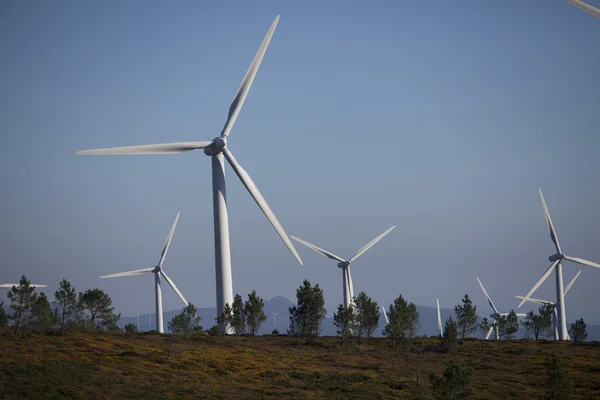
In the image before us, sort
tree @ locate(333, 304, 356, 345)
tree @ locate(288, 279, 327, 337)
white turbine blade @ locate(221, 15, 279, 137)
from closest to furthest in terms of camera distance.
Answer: white turbine blade @ locate(221, 15, 279, 137), tree @ locate(333, 304, 356, 345), tree @ locate(288, 279, 327, 337)

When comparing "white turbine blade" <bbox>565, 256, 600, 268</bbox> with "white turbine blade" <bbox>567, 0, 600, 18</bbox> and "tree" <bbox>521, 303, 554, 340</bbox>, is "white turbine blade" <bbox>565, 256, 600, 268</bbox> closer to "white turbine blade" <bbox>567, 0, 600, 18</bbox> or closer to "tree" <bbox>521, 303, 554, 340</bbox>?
"tree" <bbox>521, 303, 554, 340</bbox>

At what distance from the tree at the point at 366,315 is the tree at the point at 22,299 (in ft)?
217

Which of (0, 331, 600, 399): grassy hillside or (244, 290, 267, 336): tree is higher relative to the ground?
(244, 290, 267, 336): tree

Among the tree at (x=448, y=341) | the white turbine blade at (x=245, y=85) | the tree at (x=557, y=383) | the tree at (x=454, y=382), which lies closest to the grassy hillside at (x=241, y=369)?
the tree at (x=448, y=341)

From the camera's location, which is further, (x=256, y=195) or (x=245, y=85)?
(x=245, y=85)

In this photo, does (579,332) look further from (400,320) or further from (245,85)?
(245,85)

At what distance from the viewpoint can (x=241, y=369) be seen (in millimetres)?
102188

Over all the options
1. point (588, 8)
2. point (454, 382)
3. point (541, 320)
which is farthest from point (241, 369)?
point (541, 320)

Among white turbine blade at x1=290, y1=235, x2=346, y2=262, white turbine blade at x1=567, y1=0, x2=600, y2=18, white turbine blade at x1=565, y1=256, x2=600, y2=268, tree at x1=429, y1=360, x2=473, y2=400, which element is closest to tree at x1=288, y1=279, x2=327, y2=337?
white turbine blade at x1=290, y1=235, x2=346, y2=262

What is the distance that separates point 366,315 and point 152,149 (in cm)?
6306

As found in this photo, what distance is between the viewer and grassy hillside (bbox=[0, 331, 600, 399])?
8294 centimetres

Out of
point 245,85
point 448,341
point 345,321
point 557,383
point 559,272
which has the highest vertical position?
point 245,85

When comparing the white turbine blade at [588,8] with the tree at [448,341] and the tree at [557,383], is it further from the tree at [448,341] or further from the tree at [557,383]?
the tree at [448,341]

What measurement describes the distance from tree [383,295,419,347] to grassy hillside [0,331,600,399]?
401cm
